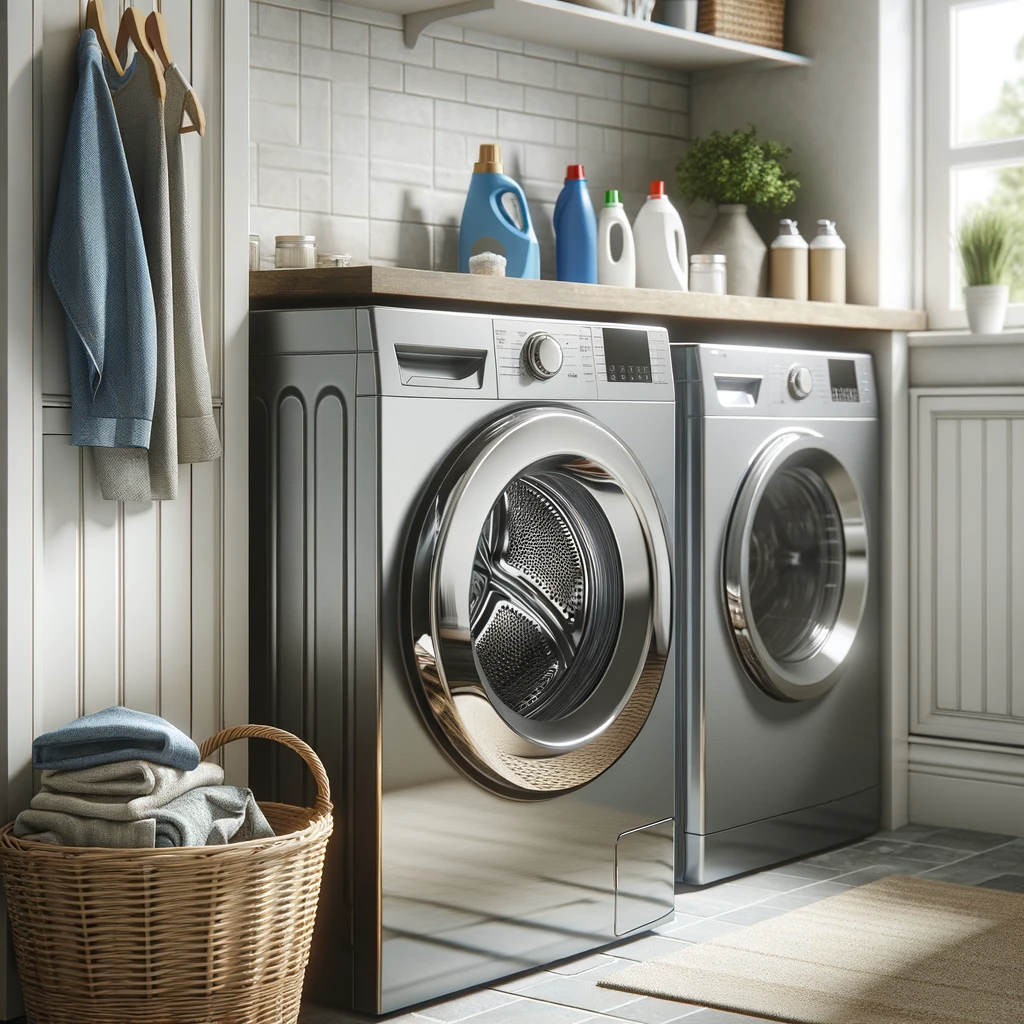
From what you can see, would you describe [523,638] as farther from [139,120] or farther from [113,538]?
[139,120]

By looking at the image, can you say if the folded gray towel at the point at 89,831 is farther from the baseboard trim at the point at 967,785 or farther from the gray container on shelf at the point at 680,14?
the gray container on shelf at the point at 680,14

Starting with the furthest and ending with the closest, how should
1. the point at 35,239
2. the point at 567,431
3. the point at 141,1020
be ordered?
the point at 567,431 < the point at 35,239 < the point at 141,1020

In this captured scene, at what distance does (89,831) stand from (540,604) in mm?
909

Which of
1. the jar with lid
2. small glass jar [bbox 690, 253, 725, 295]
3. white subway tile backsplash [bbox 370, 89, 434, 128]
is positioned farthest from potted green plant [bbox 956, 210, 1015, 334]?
white subway tile backsplash [bbox 370, 89, 434, 128]

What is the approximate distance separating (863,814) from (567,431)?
1.42 m

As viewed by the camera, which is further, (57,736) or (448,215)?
(448,215)

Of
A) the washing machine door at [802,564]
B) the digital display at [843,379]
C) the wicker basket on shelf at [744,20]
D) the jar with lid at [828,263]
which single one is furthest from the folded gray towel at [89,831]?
the wicker basket on shelf at [744,20]

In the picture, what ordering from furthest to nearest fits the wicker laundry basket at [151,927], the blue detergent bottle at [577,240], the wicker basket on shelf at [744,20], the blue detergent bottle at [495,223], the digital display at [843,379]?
the wicker basket on shelf at [744,20]
the digital display at [843,379]
the blue detergent bottle at [577,240]
the blue detergent bottle at [495,223]
the wicker laundry basket at [151,927]

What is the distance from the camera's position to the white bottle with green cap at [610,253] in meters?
3.18

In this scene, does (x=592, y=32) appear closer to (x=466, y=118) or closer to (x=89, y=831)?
(x=466, y=118)

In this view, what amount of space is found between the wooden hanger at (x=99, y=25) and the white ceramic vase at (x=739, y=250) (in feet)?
5.46

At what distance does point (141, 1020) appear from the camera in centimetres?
196

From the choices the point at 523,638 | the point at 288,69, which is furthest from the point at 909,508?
the point at 288,69

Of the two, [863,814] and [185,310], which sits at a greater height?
[185,310]
